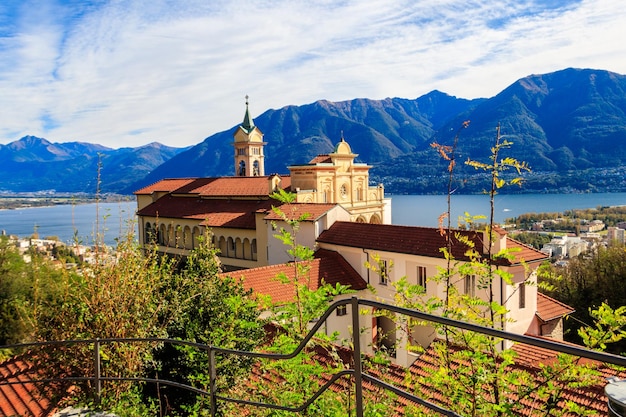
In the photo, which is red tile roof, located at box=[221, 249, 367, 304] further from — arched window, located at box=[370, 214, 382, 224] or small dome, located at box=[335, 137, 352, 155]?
arched window, located at box=[370, 214, 382, 224]

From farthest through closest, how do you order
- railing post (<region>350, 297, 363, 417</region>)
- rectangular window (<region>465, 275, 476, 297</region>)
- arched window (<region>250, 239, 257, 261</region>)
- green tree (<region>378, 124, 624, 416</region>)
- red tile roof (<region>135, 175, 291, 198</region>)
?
red tile roof (<region>135, 175, 291, 198</region>) → arched window (<region>250, 239, 257, 261</region>) → rectangular window (<region>465, 275, 476, 297</region>) → green tree (<region>378, 124, 624, 416</region>) → railing post (<region>350, 297, 363, 417</region>)

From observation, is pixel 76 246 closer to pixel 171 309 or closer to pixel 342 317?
pixel 171 309

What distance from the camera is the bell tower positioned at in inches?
1797

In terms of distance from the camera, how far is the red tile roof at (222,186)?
33.4 metres

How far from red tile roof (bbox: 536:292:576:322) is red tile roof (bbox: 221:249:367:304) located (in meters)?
6.49

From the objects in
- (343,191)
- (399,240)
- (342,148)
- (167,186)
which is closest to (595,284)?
(343,191)

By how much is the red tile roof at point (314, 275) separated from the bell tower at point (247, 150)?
25808 mm

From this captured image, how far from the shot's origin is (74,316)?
18.3ft

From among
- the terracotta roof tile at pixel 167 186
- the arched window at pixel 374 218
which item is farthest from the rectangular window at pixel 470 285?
the terracotta roof tile at pixel 167 186

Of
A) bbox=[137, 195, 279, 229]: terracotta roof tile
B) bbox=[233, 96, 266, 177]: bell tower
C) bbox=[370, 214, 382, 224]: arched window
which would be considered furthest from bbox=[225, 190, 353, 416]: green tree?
bbox=[233, 96, 266, 177]: bell tower

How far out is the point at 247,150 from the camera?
4575cm

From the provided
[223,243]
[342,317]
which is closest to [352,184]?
[223,243]

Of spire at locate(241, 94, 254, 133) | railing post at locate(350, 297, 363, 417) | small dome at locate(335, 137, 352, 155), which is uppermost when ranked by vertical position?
spire at locate(241, 94, 254, 133)

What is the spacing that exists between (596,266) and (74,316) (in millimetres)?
33385
